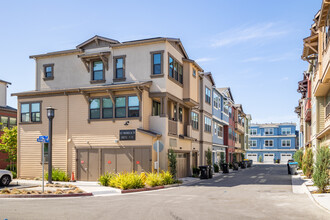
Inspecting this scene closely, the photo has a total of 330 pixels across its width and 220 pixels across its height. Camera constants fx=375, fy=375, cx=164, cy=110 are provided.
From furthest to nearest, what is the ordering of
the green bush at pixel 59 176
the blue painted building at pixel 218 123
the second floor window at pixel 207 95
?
1. the blue painted building at pixel 218 123
2. the second floor window at pixel 207 95
3. the green bush at pixel 59 176

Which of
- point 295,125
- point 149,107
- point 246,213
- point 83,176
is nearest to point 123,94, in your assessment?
point 149,107

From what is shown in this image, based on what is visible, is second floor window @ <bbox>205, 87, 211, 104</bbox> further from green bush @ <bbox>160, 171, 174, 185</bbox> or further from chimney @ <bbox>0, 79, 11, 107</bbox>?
chimney @ <bbox>0, 79, 11, 107</bbox>

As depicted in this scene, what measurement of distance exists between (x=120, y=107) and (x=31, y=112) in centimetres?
777

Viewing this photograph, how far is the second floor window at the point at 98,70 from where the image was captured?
28562 millimetres

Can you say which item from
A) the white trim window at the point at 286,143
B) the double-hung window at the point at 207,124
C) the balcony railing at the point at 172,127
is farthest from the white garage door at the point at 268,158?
the balcony railing at the point at 172,127

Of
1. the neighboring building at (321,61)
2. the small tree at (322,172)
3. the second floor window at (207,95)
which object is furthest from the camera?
the second floor window at (207,95)

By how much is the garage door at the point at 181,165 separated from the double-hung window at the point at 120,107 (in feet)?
19.7

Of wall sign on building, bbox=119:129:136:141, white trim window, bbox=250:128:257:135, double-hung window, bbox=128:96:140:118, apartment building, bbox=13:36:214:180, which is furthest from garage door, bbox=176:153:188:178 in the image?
white trim window, bbox=250:128:257:135

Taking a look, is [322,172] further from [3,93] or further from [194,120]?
[3,93]

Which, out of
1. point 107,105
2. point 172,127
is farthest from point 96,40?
point 172,127

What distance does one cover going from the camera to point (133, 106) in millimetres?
25844

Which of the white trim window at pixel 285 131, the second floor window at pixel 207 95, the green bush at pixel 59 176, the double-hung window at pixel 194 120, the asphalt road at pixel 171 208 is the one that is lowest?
the green bush at pixel 59 176

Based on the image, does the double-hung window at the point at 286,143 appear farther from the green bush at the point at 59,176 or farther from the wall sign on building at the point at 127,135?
the green bush at the point at 59,176

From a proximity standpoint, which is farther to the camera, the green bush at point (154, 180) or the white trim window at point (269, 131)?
the white trim window at point (269, 131)
